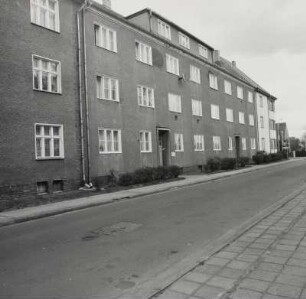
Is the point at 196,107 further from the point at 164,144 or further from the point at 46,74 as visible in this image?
the point at 46,74

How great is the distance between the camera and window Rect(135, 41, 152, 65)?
2483cm

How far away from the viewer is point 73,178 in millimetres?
18453

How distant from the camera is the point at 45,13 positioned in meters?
17.8

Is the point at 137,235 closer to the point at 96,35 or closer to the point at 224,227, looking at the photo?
the point at 224,227

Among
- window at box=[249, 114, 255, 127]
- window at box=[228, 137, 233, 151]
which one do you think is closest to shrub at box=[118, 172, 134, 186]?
window at box=[228, 137, 233, 151]

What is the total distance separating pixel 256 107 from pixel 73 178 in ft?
117

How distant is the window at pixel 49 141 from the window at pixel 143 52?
9.24m

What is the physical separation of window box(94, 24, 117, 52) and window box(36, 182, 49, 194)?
8.59 meters

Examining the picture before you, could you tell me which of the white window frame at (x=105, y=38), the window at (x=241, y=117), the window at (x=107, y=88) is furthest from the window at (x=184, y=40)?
the window at (x=241, y=117)

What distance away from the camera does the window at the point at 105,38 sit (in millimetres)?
21116

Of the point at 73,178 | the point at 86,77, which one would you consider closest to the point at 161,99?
the point at 86,77

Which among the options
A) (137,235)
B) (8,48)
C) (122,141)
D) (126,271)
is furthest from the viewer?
(122,141)

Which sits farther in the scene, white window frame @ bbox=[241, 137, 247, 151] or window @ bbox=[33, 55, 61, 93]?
white window frame @ bbox=[241, 137, 247, 151]

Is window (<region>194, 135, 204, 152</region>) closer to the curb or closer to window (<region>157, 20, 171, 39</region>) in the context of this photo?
window (<region>157, 20, 171, 39</region>)
